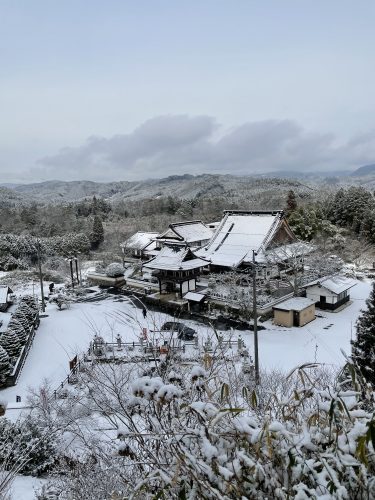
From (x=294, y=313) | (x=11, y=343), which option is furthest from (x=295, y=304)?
(x=11, y=343)

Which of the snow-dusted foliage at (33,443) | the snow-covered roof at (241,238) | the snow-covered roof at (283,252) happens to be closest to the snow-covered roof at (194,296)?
the snow-covered roof at (241,238)

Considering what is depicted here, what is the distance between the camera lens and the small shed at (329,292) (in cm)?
2222

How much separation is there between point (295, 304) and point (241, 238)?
8.52m

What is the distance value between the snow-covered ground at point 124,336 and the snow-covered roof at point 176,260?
301cm

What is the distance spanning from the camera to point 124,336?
19891 mm

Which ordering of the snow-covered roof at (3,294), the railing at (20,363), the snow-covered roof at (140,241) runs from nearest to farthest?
1. the railing at (20,363)
2. the snow-covered roof at (3,294)
3. the snow-covered roof at (140,241)

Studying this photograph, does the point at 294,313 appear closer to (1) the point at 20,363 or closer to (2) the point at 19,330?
(1) the point at 20,363

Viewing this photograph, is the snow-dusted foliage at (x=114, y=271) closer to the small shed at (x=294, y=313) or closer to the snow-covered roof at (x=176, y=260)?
the snow-covered roof at (x=176, y=260)

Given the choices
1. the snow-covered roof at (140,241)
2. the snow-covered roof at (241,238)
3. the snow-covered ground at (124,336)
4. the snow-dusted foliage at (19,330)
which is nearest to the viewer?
the snow-covered ground at (124,336)

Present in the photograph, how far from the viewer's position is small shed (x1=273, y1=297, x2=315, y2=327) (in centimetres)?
2022

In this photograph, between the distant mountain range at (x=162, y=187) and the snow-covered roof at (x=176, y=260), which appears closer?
the snow-covered roof at (x=176, y=260)

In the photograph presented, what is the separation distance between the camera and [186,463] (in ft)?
8.53

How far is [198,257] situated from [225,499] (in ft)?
76.7

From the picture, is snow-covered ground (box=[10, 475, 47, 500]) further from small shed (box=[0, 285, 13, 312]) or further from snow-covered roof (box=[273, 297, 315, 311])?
small shed (box=[0, 285, 13, 312])
